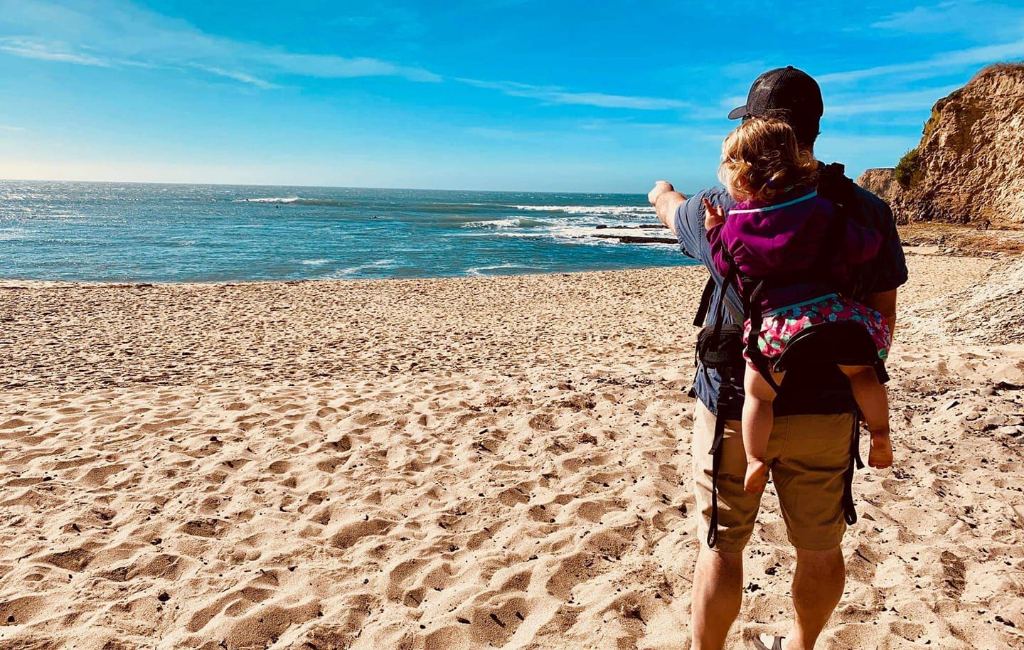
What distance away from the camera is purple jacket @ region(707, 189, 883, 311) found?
5.27ft

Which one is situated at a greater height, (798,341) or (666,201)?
(666,201)

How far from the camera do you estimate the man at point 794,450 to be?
68.2 inches

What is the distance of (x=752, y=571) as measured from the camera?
296 centimetres

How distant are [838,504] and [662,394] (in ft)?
11.7

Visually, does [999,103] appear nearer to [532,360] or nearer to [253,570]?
[532,360]

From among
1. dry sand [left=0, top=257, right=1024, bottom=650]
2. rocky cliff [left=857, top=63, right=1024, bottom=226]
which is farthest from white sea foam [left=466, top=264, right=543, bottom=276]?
rocky cliff [left=857, top=63, right=1024, bottom=226]

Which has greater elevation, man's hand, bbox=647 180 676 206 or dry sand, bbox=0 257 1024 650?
man's hand, bbox=647 180 676 206

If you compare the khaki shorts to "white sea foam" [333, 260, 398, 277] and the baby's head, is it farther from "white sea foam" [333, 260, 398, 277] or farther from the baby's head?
"white sea foam" [333, 260, 398, 277]

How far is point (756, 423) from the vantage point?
5.76 feet

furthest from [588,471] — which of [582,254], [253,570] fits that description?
[582,254]

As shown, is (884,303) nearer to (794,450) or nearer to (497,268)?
(794,450)

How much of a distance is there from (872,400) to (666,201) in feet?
3.35

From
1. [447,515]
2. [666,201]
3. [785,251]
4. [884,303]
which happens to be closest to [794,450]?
[884,303]

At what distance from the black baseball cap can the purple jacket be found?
9.1 inches
